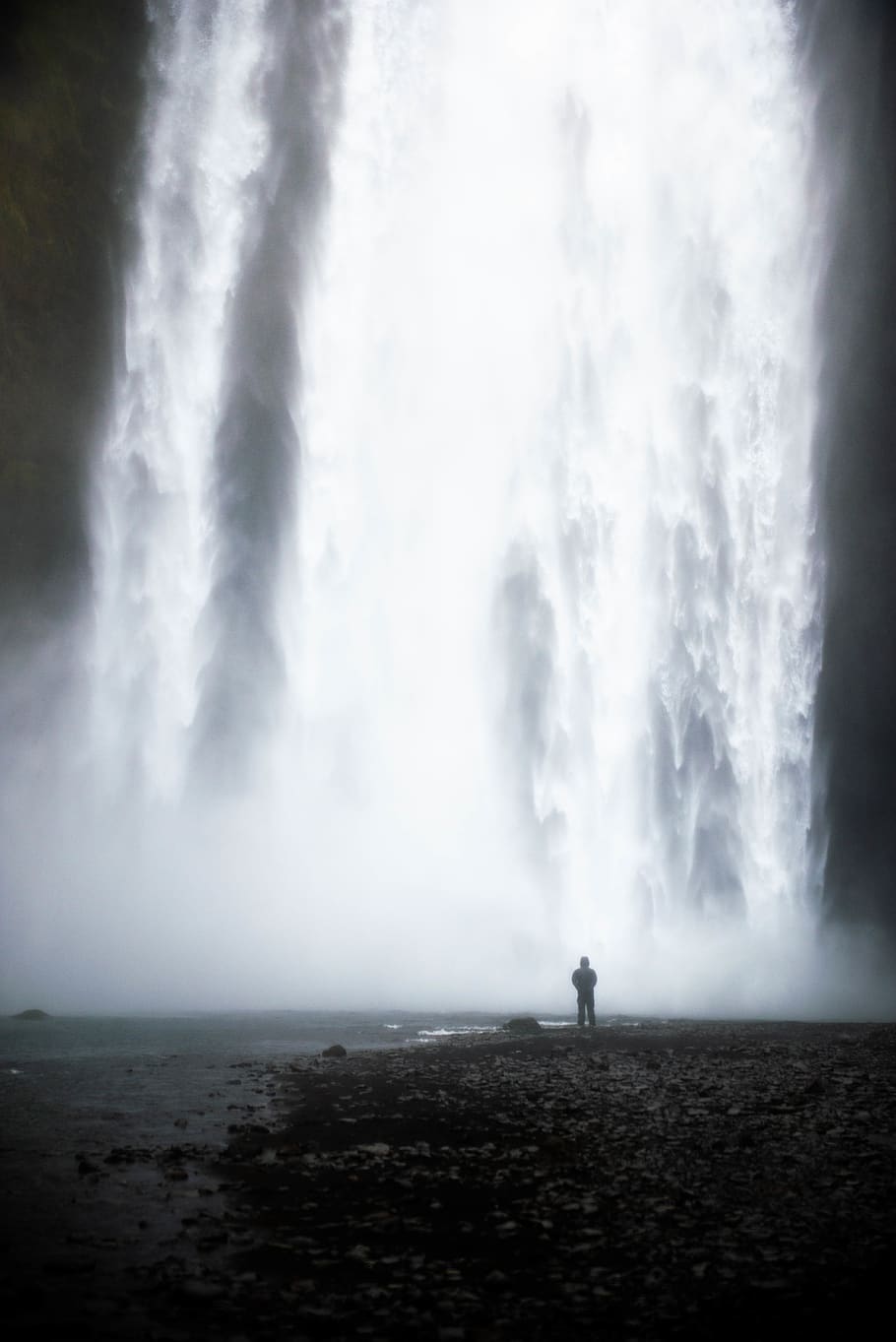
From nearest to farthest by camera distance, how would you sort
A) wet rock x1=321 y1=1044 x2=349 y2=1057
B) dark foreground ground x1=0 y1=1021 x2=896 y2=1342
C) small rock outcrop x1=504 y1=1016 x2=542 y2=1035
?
dark foreground ground x1=0 y1=1021 x2=896 y2=1342
wet rock x1=321 y1=1044 x2=349 y2=1057
small rock outcrop x1=504 y1=1016 x2=542 y2=1035

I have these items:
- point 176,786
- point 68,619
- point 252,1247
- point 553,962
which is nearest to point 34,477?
point 68,619

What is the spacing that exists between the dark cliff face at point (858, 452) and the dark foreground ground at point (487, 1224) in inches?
1289

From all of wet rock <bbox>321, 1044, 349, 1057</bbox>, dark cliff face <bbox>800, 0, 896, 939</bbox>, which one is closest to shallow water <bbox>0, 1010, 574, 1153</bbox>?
wet rock <bbox>321, 1044, 349, 1057</bbox>

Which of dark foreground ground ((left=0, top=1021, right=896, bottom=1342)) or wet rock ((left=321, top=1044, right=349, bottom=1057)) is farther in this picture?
wet rock ((left=321, top=1044, right=349, bottom=1057))

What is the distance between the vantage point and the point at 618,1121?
10.4 metres

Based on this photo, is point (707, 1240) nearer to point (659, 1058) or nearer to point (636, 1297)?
point (636, 1297)

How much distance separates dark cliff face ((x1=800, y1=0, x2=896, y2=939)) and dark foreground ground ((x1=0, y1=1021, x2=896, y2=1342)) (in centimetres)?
3274

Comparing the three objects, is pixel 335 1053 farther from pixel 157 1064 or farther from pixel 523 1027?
pixel 523 1027

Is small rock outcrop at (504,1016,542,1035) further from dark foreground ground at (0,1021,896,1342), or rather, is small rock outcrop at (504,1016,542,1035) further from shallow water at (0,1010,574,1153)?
dark foreground ground at (0,1021,896,1342)

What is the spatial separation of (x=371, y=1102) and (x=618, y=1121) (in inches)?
161

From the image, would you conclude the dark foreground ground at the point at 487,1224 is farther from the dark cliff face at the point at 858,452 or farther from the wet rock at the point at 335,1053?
the dark cliff face at the point at 858,452

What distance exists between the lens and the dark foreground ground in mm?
5090

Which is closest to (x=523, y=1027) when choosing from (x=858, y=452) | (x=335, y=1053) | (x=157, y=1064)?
(x=335, y=1053)

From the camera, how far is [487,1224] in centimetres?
681
